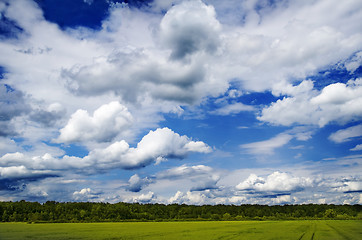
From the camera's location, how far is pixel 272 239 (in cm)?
5222

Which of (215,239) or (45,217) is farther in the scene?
(45,217)

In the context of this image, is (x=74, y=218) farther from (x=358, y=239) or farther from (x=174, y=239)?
(x=358, y=239)

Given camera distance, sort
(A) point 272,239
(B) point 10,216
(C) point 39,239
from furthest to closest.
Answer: (B) point 10,216, (C) point 39,239, (A) point 272,239

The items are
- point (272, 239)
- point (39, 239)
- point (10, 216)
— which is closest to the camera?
point (272, 239)

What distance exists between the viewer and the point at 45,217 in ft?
624

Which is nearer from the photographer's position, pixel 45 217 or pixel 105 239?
pixel 105 239

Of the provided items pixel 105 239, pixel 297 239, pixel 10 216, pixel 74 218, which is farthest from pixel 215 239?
pixel 10 216

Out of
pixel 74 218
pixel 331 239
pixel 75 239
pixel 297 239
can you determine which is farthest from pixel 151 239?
pixel 74 218

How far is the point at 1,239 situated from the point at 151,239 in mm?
29799

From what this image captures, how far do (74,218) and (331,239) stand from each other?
592ft

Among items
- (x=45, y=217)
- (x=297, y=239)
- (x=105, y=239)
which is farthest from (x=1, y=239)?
(x=45, y=217)

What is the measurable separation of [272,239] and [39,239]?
45.3 m

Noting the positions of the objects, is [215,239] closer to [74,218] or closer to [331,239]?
[331,239]

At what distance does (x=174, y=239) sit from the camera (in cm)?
5306
